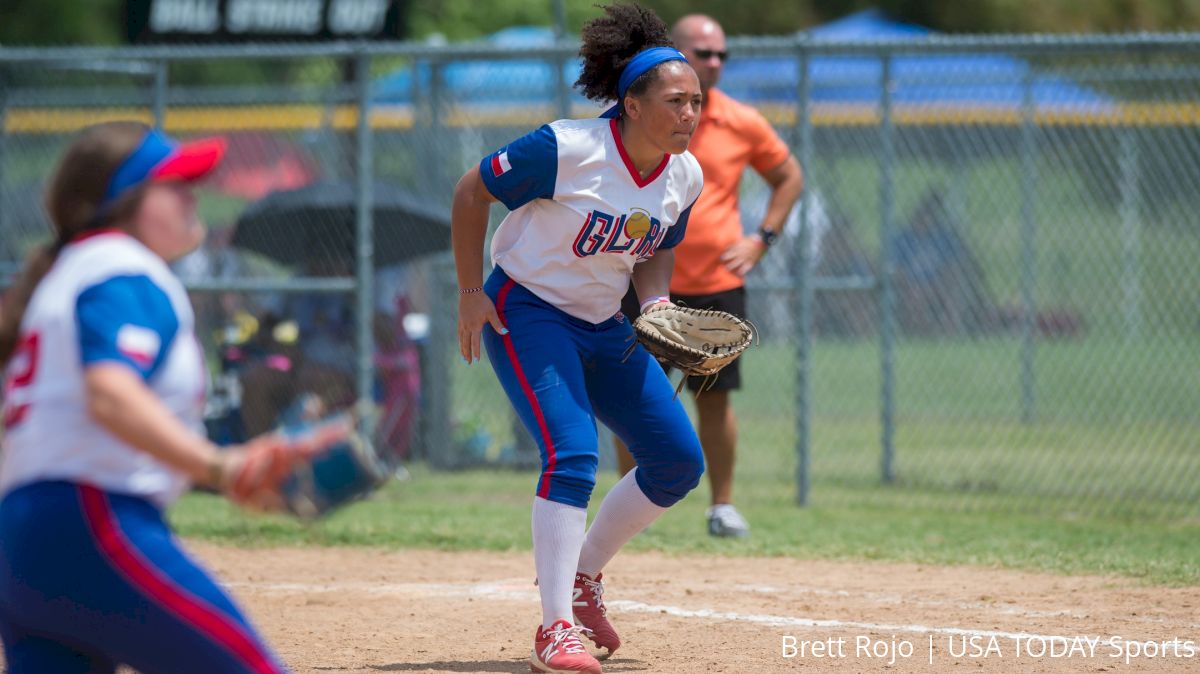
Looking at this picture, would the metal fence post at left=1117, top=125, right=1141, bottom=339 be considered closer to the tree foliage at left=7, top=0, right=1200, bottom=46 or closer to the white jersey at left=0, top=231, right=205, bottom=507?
the white jersey at left=0, top=231, right=205, bottom=507

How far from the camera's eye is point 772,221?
7254 mm

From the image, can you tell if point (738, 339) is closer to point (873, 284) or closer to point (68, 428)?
point (68, 428)

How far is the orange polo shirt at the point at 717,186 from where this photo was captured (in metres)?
7.23

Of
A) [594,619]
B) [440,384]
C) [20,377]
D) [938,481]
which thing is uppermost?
[20,377]

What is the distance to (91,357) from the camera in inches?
104

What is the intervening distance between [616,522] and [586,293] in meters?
0.81

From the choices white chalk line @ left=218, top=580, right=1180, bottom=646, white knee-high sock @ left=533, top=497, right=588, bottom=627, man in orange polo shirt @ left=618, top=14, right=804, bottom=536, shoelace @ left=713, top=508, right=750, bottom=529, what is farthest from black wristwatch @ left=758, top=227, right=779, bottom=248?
white knee-high sock @ left=533, top=497, right=588, bottom=627

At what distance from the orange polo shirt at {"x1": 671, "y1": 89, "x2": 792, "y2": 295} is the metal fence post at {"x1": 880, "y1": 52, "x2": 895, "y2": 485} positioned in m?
1.98

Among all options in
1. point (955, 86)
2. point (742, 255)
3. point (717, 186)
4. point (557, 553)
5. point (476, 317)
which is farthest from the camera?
point (955, 86)

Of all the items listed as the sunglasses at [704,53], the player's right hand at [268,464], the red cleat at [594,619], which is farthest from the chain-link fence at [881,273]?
the player's right hand at [268,464]

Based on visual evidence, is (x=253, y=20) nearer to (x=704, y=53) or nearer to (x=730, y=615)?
(x=704, y=53)

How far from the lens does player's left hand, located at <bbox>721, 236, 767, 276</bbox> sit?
670cm

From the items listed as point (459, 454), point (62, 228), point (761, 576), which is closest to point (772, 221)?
point (761, 576)

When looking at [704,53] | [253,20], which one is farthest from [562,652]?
[253,20]
